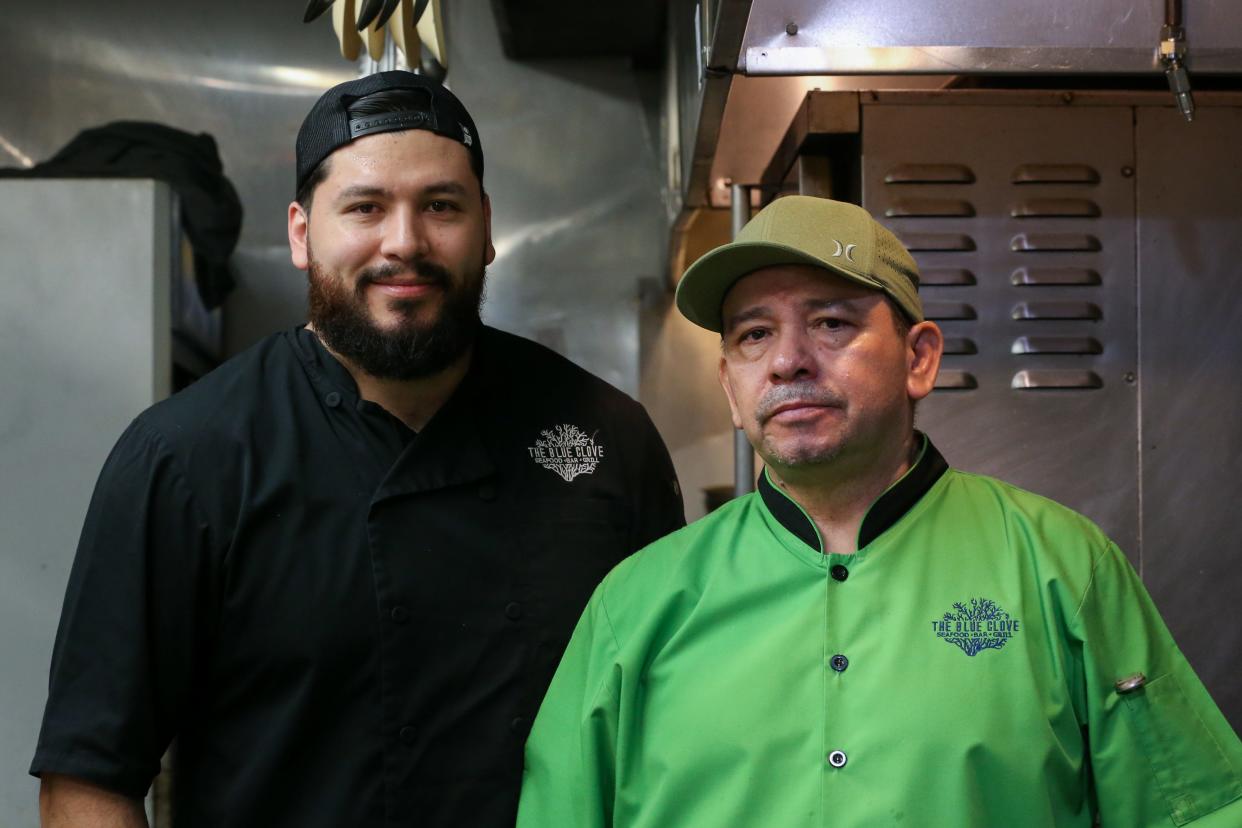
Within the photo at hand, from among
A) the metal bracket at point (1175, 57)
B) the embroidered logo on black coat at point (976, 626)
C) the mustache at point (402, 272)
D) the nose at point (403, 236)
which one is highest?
the metal bracket at point (1175, 57)

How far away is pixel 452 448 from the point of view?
5.17 feet

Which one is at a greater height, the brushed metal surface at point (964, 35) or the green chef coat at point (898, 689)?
the brushed metal surface at point (964, 35)

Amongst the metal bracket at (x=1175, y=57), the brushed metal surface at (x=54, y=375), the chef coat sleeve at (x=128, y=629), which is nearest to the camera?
the chef coat sleeve at (x=128, y=629)

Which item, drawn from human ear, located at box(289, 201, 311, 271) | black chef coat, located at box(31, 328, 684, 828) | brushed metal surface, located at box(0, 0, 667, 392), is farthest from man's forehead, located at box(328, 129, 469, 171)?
brushed metal surface, located at box(0, 0, 667, 392)

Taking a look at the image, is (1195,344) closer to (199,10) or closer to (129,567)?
(129,567)

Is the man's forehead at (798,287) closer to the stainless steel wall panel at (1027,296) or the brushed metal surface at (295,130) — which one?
the stainless steel wall panel at (1027,296)

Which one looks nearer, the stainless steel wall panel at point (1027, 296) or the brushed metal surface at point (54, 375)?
the stainless steel wall panel at point (1027, 296)

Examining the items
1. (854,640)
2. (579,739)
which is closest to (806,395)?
(854,640)

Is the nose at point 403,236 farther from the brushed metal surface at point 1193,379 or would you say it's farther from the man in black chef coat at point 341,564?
the brushed metal surface at point 1193,379

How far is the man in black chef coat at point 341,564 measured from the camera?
56.9 inches

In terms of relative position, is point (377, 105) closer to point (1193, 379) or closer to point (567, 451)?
point (567, 451)

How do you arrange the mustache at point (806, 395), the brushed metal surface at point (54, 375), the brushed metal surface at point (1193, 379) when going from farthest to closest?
1. the brushed metal surface at point (54, 375)
2. the brushed metal surface at point (1193, 379)
3. the mustache at point (806, 395)

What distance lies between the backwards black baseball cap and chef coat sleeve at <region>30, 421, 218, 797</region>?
42 cm

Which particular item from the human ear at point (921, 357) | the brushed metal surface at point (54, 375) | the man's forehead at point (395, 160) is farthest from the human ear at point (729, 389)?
the brushed metal surface at point (54, 375)
